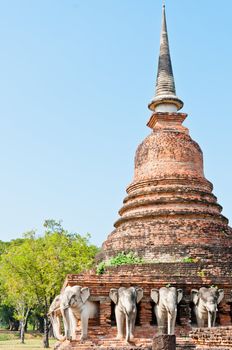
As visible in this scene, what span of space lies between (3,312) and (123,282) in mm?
45738

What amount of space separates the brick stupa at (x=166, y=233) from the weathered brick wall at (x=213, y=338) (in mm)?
1219

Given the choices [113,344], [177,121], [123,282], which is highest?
[177,121]

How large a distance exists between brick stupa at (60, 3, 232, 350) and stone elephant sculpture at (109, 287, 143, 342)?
36cm

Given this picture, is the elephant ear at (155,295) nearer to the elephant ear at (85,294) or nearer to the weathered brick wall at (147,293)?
the weathered brick wall at (147,293)

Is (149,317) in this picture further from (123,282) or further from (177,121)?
(177,121)

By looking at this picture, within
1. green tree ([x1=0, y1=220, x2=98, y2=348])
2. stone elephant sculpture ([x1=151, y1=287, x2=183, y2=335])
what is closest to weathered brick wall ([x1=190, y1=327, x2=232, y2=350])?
stone elephant sculpture ([x1=151, y1=287, x2=183, y2=335])

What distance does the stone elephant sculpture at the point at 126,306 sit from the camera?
504 inches

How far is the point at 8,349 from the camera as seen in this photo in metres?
27.5

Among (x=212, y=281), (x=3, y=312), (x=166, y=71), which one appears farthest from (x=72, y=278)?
(x=3, y=312)

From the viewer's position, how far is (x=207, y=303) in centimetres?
1341

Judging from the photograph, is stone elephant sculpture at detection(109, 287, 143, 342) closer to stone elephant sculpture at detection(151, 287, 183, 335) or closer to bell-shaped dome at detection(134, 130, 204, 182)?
stone elephant sculpture at detection(151, 287, 183, 335)

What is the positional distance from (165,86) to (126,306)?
11136 millimetres

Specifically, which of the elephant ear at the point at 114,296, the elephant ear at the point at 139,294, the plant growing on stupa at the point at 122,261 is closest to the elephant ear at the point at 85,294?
the elephant ear at the point at 114,296

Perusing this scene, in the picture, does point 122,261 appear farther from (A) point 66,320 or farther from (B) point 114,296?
(A) point 66,320
